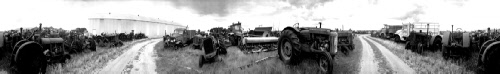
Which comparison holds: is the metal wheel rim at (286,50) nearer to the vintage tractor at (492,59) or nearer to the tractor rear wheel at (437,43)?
the vintage tractor at (492,59)

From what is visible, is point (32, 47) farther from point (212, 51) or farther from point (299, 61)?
point (299, 61)

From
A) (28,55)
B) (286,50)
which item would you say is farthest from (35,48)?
(286,50)

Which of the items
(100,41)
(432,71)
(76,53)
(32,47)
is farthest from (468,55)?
(100,41)

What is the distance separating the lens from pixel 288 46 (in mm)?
7039

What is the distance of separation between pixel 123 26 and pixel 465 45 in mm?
41655

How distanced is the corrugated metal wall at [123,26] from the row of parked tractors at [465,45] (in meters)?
30.6

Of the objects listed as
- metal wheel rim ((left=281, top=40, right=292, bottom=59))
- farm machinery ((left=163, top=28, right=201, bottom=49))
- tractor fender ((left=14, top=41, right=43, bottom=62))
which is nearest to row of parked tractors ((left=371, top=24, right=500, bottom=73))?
metal wheel rim ((left=281, top=40, right=292, bottom=59))

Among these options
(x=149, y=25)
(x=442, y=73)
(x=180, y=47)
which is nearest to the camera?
(x=442, y=73)

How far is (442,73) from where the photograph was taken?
5914 millimetres

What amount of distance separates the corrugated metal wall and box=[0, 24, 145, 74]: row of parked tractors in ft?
67.0

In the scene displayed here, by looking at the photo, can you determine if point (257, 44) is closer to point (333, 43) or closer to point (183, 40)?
point (183, 40)

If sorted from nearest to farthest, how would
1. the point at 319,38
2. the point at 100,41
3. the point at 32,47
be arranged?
1. the point at 32,47
2. the point at 319,38
3. the point at 100,41

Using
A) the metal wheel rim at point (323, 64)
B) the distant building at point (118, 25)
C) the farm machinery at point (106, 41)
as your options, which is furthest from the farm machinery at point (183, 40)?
the distant building at point (118, 25)

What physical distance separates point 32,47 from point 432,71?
37.1 feet
